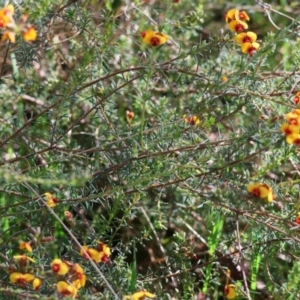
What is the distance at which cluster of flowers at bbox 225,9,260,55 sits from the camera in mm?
1987

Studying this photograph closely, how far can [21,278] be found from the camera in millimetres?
1646

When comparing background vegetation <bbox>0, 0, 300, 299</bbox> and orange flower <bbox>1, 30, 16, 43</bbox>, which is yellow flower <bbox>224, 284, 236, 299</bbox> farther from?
orange flower <bbox>1, 30, 16, 43</bbox>

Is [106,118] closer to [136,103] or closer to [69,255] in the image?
[69,255]

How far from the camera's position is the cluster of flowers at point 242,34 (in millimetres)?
1987

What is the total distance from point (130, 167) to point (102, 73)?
659mm

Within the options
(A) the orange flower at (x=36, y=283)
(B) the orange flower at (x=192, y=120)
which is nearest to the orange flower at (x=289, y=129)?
(B) the orange flower at (x=192, y=120)

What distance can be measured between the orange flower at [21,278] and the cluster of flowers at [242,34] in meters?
0.92

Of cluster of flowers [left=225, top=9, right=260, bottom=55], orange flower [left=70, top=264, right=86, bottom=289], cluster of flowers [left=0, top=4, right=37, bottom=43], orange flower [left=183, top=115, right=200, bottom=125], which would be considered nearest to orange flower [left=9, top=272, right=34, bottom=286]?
orange flower [left=70, top=264, right=86, bottom=289]

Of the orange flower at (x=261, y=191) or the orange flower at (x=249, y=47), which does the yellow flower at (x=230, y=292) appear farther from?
the orange flower at (x=249, y=47)

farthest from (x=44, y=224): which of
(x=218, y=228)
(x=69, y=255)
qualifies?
(x=218, y=228)

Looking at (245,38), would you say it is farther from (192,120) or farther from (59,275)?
(59,275)

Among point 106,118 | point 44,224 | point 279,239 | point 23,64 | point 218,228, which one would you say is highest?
point 23,64

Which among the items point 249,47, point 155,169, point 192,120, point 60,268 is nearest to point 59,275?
point 60,268

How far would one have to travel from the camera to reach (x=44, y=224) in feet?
6.70
